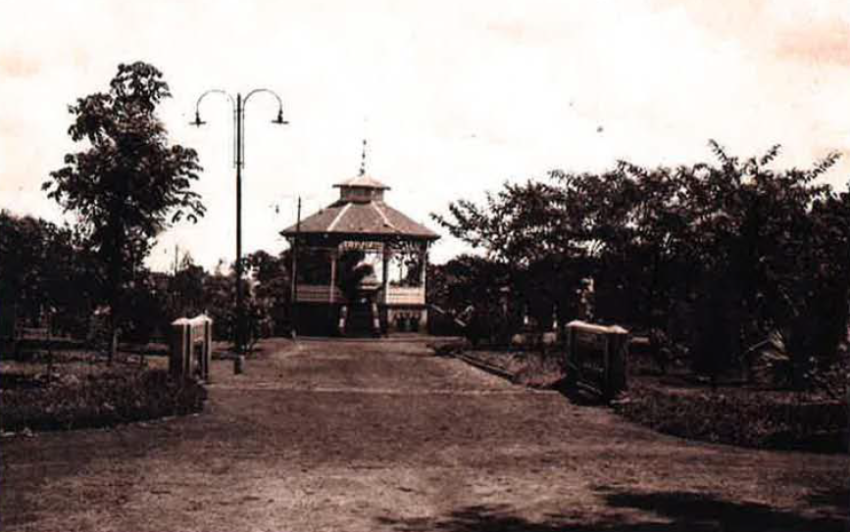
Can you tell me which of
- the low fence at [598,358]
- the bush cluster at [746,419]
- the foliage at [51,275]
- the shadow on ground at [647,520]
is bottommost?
the shadow on ground at [647,520]

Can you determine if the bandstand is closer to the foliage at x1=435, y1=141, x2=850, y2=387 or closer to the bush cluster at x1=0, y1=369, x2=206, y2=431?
the foliage at x1=435, y1=141, x2=850, y2=387

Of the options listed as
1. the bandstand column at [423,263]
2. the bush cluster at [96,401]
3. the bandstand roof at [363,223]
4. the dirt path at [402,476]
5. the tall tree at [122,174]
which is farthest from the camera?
the bandstand column at [423,263]

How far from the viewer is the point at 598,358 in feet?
63.1

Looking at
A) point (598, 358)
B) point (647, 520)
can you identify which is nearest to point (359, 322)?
point (598, 358)

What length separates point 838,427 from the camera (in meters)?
11.8

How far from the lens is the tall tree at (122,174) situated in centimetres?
2220

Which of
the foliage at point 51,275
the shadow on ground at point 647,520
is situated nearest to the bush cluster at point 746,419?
the shadow on ground at point 647,520

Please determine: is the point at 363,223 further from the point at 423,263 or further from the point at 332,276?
the point at 423,263

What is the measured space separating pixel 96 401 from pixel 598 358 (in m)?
9.98

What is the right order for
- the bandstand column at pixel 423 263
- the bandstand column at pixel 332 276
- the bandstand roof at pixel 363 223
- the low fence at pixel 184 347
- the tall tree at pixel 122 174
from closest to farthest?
the low fence at pixel 184 347 < the tall tree at pixel 122 174 < the bandstand column at pixel 332 276 < the bandstand roof at pixel 363 223 < the bandstand column at pixel 423 263

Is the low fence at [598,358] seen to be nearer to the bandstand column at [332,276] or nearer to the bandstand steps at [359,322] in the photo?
the bandstand column at [332,276]

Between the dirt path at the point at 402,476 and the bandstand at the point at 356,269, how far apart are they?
30.2 metres

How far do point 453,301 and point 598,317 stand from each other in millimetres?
5259

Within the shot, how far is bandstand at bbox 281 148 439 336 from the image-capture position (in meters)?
45.2
